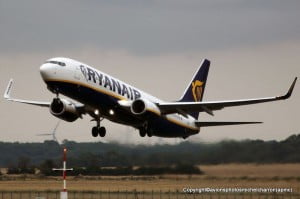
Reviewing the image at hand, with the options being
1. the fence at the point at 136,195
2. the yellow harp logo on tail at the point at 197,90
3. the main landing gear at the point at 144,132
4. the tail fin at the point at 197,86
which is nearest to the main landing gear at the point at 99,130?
the main landing gear at the point at 144,132

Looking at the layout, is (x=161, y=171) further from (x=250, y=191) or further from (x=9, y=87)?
(x=9, y=87)

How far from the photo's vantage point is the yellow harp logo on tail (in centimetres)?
8416

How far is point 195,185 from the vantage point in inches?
3024

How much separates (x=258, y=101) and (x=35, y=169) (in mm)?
36292

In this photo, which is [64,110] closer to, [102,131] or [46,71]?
[102,131]

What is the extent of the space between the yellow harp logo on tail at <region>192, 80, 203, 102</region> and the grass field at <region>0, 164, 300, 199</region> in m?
8.62

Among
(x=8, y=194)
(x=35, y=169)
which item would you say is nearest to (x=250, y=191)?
(x=8, y=194)

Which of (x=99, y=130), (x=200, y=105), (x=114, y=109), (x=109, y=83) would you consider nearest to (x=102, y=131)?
(x=99, y=130)

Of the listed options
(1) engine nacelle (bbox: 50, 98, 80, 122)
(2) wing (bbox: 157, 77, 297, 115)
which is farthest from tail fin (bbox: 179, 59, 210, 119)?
(1) engine nacelle (bbox: 50, 98, 80, 122)

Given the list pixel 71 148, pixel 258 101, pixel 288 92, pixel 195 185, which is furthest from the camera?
pixel 71 148

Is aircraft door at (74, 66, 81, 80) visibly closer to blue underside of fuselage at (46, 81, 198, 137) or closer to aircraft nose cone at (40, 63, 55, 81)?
blue underside of fuselage at (46, 81, 198, 137)

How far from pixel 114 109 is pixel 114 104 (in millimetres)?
588

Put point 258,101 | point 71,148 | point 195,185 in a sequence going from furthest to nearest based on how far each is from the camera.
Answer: point 71,148
point 195,185
point 258,101

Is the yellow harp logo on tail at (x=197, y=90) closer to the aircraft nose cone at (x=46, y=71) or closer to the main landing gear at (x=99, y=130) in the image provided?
the main landing gear at (x=99, y=130)
